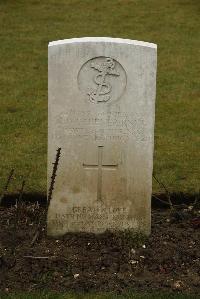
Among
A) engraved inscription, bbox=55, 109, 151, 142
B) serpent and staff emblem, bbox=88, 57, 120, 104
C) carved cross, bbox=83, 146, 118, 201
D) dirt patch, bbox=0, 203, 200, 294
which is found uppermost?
serpent and staff emblem, bbox=88, 57, 120, 104

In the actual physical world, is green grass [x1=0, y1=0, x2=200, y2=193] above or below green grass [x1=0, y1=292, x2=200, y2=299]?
above

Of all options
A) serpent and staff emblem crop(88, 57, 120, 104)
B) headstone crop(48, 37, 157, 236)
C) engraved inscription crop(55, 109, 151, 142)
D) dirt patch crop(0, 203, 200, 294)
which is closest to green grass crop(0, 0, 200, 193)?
dirt patch crop(0, 203, 200, 294)

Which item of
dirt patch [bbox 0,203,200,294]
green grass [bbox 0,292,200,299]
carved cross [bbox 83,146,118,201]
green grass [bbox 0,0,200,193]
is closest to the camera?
green grass [bbox 0,292,200,299]

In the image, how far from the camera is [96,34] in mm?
12953

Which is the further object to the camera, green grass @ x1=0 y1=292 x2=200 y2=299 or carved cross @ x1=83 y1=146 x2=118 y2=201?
carved cross @ x1=83 y1=146 x2=118 y2=201

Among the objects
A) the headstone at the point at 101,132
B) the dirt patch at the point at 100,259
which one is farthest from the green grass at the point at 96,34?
the headstone at the point at 101,132

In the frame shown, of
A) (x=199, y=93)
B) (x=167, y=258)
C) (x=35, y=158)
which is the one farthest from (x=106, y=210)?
(x=199, y=93)

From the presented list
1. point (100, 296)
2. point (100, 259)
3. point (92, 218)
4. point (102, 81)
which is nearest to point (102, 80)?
point (102, 81)

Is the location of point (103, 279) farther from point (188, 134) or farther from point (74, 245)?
point (188, 134)

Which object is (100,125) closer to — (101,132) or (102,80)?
(101,132)

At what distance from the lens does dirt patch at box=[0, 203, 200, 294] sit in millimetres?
4875

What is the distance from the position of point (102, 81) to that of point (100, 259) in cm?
136

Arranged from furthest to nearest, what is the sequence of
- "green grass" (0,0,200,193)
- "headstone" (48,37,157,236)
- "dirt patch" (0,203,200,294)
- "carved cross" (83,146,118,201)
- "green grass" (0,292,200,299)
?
"green grass" (0,0,200,193)
"carved cross" (83,146,118,201)
"headstone" (48,37,157,236)
"dirt patch" (0,203,200,294)
"green grass" (0,292,200,299)

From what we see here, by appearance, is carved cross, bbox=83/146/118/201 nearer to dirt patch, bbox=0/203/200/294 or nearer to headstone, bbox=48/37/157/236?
headstone, bbox=48/37/157/236
